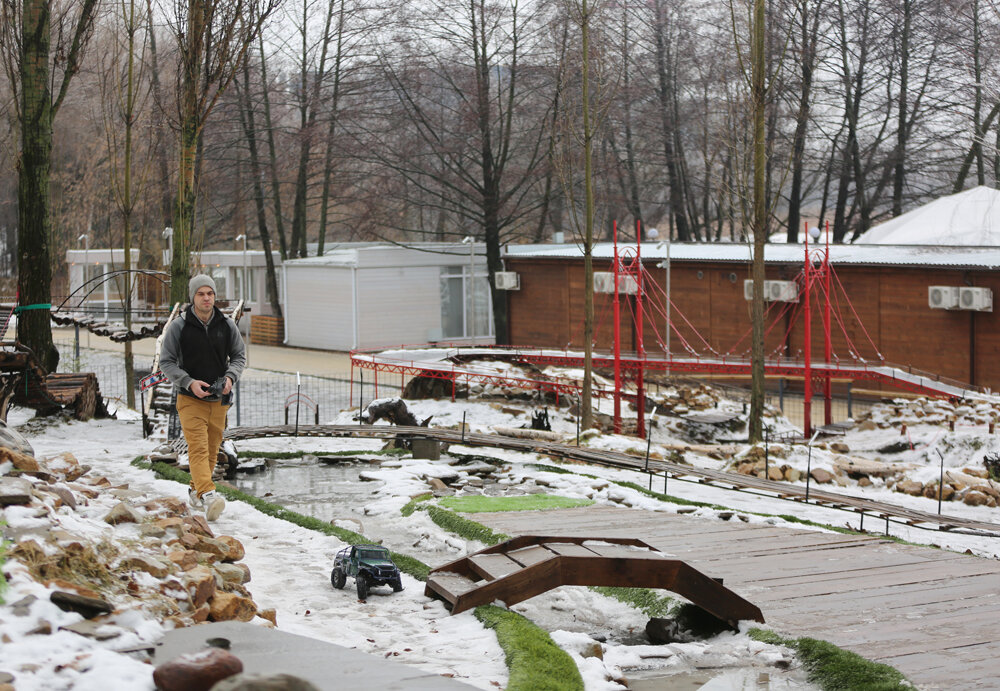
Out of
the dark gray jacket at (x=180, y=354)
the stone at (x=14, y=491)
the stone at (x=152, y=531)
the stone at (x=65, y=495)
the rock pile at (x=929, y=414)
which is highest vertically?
the dark gray jacket at (x=180, y=354)

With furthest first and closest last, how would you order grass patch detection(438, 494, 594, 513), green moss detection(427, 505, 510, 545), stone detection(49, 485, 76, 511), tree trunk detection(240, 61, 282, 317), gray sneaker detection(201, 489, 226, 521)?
tree trunk detection(240, 61, 282, 317) → grass patch detection(438, 494, 594, 513) → gray sneaker detection(201, 489, 226, 521) → green moss detection(427, 505, 510, 545) → stone detection(49, 485, 76, 511)

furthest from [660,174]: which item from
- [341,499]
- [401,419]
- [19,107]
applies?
[341,499]

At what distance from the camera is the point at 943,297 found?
23156 millimetres

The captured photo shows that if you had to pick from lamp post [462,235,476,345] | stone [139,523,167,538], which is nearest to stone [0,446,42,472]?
stone [139,523,167,538]

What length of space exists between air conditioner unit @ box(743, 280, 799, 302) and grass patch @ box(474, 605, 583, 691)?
813 inches

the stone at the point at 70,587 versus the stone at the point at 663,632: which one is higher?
the stone at the point at 70,587

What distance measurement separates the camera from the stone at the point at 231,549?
6.94 metres

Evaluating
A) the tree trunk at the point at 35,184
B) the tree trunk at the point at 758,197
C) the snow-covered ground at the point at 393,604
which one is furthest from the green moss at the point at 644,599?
the tree trunk at the point at 35,184

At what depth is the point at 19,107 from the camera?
16031 millimetres

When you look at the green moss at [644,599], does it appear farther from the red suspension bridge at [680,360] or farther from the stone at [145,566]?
the red suspension bridge at [680,360]

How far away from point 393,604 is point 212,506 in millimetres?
2549

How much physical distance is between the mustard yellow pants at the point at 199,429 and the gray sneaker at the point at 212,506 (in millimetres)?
65

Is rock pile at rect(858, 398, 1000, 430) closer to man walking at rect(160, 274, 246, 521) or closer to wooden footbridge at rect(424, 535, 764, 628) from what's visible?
wooden footbridge at rect(424, 535, 764, 628)

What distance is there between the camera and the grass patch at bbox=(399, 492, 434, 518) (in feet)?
32.2
